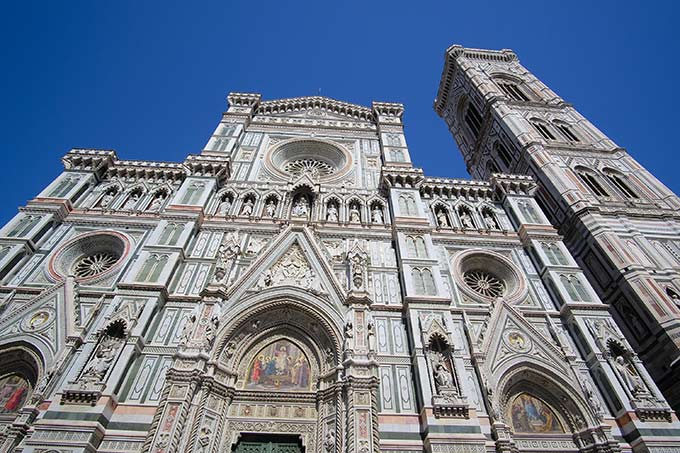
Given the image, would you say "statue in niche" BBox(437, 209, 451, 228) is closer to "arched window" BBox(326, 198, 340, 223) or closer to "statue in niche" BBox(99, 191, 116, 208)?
"arched window" BBox(326, 198, 340, 223)

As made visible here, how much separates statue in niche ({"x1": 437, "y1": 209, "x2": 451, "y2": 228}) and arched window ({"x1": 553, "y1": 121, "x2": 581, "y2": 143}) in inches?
431

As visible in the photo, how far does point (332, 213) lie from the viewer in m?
14.8

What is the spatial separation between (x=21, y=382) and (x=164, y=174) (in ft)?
28.6

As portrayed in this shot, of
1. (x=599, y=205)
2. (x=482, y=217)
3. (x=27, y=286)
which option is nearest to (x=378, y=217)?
(x=482, y=217)

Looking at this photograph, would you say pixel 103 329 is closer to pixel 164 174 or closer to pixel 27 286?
pixel 27 286

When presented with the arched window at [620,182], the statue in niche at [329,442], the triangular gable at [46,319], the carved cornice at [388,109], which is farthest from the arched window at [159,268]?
the arched window at [620,182]

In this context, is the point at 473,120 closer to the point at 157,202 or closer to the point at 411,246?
the point at 411,246

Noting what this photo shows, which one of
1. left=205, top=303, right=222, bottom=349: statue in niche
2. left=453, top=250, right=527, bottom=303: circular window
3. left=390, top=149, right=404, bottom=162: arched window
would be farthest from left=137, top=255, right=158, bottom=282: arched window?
left=390, top=149, right=404, bottom=162: arched window

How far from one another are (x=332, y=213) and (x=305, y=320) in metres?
4.94

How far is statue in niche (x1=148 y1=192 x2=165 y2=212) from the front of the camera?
47.3ft

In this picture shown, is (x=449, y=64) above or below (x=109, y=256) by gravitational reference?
above

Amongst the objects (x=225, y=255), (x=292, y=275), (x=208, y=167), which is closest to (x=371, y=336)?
(x=292, y=275)

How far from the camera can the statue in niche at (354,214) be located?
14.4m

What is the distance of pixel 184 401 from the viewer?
848cm
